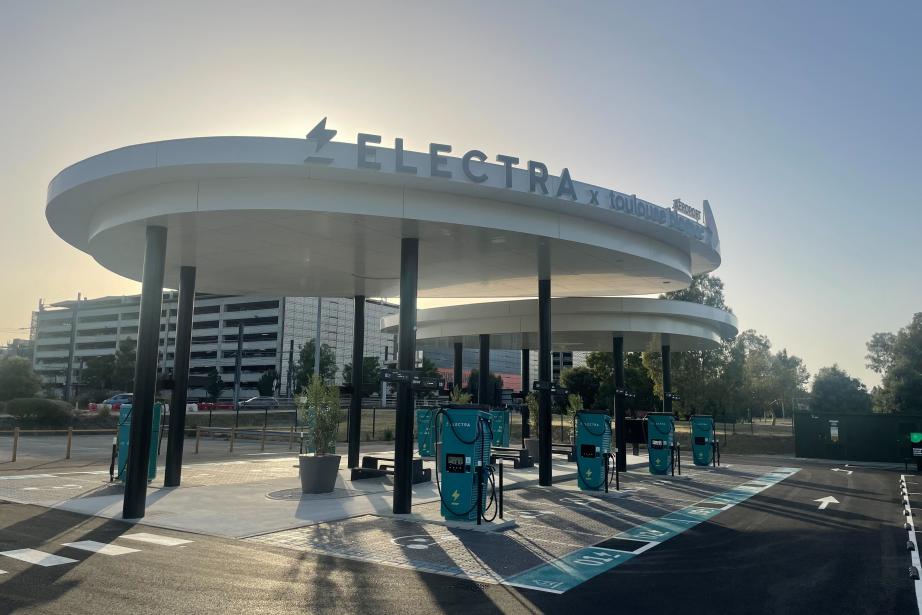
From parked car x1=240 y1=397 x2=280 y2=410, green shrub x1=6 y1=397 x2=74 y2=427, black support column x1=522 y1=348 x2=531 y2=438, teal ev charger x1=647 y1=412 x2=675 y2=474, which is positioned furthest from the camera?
parked car x1=240 y1=397 x2=280 y2=410

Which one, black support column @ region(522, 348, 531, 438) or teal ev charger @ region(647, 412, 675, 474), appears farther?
black support column @ region(522, 348, 531, 438)

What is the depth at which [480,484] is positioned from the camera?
12406 mm

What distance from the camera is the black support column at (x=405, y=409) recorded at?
44.4ft

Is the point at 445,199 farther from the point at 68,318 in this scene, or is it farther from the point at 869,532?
the point at 68,318

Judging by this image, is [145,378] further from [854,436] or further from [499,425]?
[854,436]

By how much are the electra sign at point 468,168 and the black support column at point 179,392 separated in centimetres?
770

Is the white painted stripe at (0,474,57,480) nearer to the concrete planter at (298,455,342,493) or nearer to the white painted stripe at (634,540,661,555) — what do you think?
the concrete planter at (298,455,342,493)

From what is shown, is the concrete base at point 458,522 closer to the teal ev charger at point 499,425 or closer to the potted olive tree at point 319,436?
the potted olive tree at point 319,436

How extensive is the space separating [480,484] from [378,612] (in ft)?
18.6

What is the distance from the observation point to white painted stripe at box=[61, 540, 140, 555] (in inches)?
375

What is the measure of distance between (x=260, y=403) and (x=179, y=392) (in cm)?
6507

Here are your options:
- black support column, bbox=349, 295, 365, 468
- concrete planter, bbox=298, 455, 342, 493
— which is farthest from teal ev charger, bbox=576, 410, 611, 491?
black support column, bbox=349, 295, 365, 468

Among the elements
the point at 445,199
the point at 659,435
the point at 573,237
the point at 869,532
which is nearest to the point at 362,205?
the point at 445,199

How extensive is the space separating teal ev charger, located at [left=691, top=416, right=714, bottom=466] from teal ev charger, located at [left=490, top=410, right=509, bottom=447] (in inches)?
319
